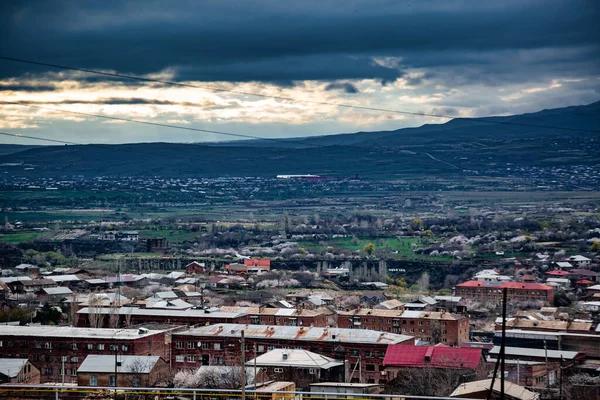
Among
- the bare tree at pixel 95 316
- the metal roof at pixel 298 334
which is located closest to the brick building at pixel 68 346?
the metal roof at pixel 298 334

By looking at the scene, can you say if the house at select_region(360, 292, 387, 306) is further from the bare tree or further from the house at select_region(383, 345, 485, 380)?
the house at select_region(383, 345, 485, 380)

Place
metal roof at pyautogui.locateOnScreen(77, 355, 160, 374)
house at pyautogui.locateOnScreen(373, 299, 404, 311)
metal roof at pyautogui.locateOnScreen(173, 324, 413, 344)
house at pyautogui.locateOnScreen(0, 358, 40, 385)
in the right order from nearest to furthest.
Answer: metal roof at pyautogui.locateOnScreen(77, 355, 160, 374)
house at pyautogui.locateOnScreen(0, 358, 40, 385)
metal roof at pyautogui.locateOnScreen(173, 324, 413, 344)
house at pyautogui.locateOnScreen(373, 299, 404, 311)

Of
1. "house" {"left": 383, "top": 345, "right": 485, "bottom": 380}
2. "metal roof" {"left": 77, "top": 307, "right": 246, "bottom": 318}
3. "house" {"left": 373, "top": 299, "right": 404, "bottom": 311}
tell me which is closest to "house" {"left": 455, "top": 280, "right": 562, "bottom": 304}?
"house" {"left": 373, "top": 299, "right": 404, "bottom": 311}

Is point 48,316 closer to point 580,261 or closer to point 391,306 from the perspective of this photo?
point 391,306

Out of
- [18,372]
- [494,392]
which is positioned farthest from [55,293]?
[494,392]

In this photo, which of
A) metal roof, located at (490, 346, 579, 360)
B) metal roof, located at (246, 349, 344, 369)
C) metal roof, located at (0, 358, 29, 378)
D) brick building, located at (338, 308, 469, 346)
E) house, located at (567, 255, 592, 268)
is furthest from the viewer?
house, located at (567, 255, 592, 268)

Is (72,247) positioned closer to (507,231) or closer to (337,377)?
(507,231)

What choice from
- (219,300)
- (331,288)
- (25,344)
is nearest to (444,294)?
(331,288)
